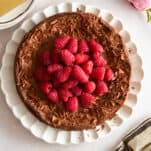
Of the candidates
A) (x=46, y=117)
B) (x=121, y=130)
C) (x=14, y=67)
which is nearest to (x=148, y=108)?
(x=121, y=130)

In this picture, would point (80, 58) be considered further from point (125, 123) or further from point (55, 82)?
point (125, 123)

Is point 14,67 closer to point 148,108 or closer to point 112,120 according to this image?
point 112,120

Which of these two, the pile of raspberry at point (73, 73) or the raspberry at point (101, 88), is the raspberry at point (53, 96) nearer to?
the pile of raspberry at point (73, 73)

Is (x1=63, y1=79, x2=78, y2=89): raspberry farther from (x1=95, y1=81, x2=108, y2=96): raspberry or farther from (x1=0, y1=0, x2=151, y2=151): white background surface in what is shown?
(x1=0, y1=0, x2=151, y2=151): white background surface

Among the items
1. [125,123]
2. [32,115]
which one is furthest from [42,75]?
[125,123]

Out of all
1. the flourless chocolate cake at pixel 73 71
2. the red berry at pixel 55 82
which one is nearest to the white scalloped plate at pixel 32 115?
the flourless chocolate cake at pixel 73 71

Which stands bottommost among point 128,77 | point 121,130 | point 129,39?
point 121,130
